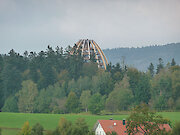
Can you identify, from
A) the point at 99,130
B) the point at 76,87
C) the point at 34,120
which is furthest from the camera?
the point at 76,87

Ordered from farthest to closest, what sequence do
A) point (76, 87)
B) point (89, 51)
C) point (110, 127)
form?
point (89, 51) < point (76, 87) < point (110, 127)

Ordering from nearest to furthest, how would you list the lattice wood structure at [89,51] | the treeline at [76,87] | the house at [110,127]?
1. the house at [110,127]
2. the treeline at [76,87]
3. the lattice wood structure at [89,51]

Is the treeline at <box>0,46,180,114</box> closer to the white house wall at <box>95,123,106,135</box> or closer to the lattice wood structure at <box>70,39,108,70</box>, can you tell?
the lattice wood structure at <box>70,39,108,70</box>

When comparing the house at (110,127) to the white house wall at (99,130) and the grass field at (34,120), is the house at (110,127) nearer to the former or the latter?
the white house wall at (99,130)

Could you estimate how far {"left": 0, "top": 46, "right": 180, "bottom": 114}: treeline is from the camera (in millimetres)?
80375

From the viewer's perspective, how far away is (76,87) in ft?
289

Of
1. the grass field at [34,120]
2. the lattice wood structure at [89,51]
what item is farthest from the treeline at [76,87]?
the grass field at [34,120]

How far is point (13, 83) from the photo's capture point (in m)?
91.4

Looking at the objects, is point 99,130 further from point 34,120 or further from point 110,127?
point 34,120

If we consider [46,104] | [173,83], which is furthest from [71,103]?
[173,83]

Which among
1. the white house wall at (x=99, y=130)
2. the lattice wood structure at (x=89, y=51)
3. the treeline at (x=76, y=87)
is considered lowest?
the white house wall at (x=99, y=130)

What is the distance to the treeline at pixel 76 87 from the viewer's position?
80.4 metres

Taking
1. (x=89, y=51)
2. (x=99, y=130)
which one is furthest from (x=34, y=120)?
(x=89, y=51)

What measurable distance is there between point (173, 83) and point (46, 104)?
27969 mm
